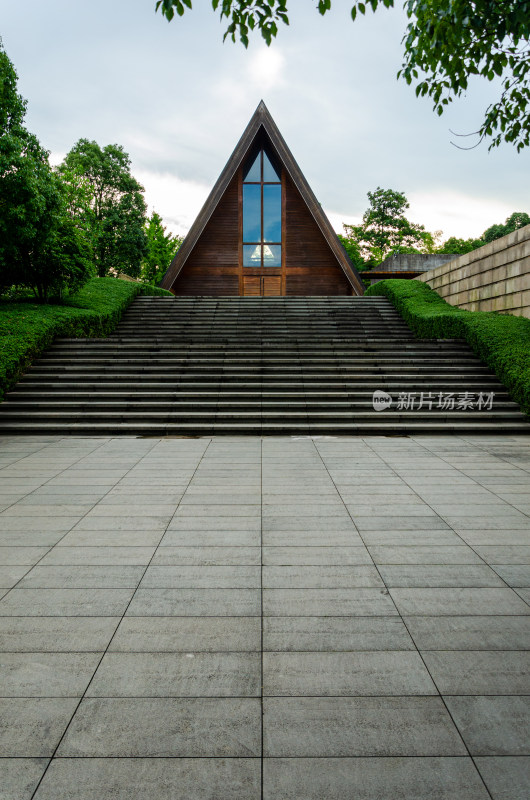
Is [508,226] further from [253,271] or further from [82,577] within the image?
[82,577]

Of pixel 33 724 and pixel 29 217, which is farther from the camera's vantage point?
pixel 29 217

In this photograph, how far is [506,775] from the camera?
1.71 meters

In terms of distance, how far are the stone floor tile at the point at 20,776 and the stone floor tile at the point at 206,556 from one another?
64.7 inches

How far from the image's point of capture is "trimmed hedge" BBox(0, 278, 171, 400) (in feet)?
33.1

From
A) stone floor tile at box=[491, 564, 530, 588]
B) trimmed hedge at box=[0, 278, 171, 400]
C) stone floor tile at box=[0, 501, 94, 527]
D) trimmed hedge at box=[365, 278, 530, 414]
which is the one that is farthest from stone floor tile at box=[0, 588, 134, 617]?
trimmed hedge at box=[365, 278, 530, 414]

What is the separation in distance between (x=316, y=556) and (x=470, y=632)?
4.05 feet

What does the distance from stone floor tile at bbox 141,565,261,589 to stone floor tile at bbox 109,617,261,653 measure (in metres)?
0.38

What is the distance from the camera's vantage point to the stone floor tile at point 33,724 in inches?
71.7

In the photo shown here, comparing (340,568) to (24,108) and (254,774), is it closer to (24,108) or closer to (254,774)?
(254,774)

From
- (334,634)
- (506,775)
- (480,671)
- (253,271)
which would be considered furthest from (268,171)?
(506,775)

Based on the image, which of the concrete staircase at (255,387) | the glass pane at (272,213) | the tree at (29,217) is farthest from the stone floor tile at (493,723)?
the glass pane at (272,213)

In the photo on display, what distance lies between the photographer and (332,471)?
5957 mm

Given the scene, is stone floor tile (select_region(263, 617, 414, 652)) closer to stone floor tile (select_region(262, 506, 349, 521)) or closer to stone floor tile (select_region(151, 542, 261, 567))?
stone floor tile (select_region(151, 542, 261, 567))

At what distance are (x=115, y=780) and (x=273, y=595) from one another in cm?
143
